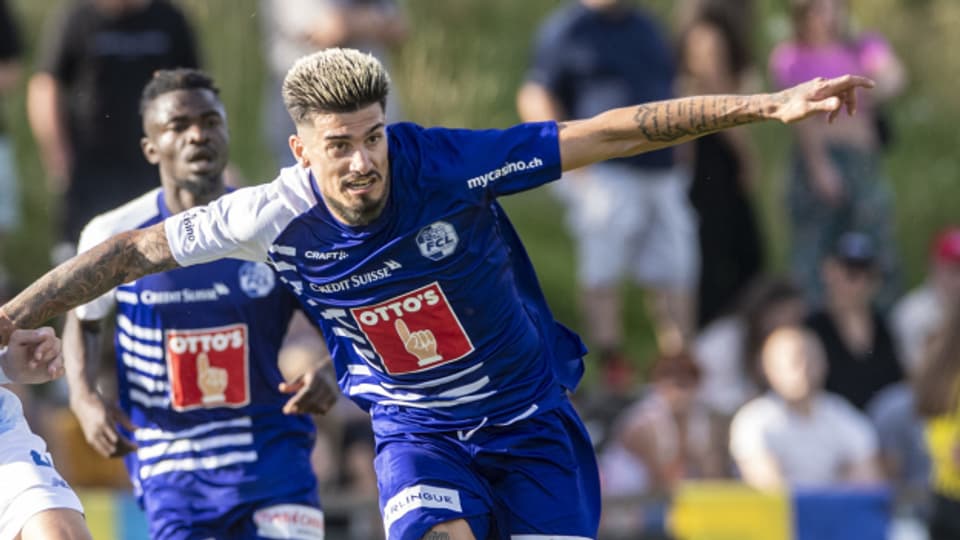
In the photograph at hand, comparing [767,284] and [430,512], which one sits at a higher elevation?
[767,284]

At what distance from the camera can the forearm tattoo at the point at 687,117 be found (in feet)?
19.5

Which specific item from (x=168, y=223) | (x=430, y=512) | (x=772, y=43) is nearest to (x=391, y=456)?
(x=430, y=512)

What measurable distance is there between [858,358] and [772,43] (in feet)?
16.5

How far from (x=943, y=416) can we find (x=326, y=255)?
576cm

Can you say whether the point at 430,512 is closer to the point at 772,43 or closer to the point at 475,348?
the point at 475,348

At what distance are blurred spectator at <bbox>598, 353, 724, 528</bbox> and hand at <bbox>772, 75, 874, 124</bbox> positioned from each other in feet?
16.2

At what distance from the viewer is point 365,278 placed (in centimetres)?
632

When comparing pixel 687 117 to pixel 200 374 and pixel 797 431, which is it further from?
pixel 797 431

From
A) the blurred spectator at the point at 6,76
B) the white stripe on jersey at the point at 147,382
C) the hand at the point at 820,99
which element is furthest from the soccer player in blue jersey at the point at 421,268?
the blurred spectator at the point at 6,76

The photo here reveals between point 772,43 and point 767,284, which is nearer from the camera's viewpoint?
point 767,284

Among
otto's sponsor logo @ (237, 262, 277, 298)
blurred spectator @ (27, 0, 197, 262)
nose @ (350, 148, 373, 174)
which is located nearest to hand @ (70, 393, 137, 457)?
otto's sponsor logo @ (237, 262, 277, 298)

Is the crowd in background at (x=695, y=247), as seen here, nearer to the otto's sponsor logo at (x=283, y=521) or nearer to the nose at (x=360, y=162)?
the otto's sponsor logo at (x=283, y=521)

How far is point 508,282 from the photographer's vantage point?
6543mm

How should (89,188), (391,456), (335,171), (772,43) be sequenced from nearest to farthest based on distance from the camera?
1. (335,171)
2. (391,456)
3. (89,188)
4. (772,43)
